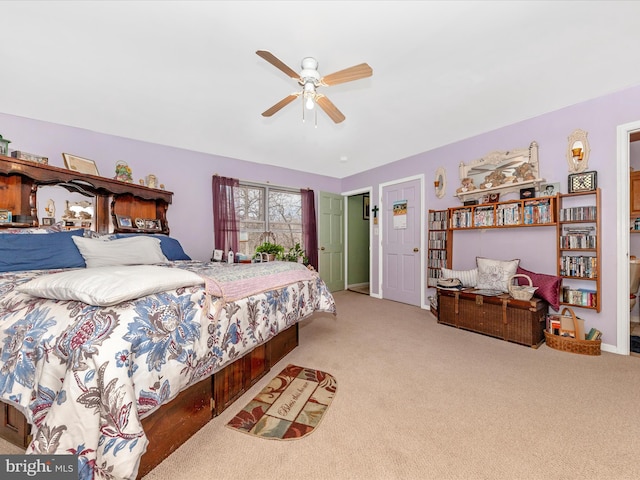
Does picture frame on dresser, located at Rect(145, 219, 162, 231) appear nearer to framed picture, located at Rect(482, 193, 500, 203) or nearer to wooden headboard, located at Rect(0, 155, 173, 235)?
wooden headboard, located at Rect(0, 155, 173, 235)

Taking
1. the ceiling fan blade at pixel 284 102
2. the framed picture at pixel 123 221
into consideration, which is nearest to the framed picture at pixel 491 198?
the ceiling fan blade at pixel 284 102

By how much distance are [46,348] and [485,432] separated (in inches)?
82.4

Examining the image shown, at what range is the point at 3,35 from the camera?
196 cm

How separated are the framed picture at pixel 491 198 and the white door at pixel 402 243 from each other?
101 centimetres

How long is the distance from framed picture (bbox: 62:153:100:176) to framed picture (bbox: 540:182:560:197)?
5134 mm

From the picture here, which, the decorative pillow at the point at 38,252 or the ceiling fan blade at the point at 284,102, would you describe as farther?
the ceiling fan blade at the point at 284,102

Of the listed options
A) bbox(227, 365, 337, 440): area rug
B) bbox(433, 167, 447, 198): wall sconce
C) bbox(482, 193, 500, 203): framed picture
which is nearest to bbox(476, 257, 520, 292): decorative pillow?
bbox(482, 193, 500, 203): framed picture

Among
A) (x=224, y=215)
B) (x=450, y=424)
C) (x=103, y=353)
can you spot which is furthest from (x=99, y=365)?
(x=224, y=215)

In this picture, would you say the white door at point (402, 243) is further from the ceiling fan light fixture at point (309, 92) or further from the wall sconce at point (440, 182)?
the ceiling fan light fixture at point (309, 92)

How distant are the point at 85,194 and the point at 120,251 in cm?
111

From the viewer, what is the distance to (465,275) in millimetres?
3510

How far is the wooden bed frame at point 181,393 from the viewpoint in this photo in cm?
130

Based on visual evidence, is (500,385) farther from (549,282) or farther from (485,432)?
(549,282)

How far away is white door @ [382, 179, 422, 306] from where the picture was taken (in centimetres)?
442
